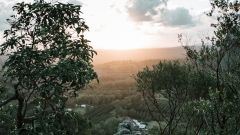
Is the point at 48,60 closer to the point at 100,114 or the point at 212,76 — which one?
the point at 212,76

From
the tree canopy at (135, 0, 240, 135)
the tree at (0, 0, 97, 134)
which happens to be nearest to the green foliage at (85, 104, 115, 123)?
the tree canopy at (135, 0, 240, 135)

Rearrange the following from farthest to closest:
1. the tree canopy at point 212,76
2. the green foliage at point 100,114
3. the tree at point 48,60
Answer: the green foliage at point 100,114
the tree canopy at point 212,76
the tree at point 48,60

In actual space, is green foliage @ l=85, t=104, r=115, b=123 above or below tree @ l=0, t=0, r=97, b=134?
below

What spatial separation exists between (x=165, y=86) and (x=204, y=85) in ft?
15.6

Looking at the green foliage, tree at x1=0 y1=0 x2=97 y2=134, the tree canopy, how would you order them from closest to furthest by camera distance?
1. tree at x1=0 y1=0 x2=97 y2=134
2. the tree canopy
3. the green foliage

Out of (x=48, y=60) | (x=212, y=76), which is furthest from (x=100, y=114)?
(x=48, y=60)

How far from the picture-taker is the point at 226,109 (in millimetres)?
17219

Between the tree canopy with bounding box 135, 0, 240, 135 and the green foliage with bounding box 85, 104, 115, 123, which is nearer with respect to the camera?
the tree canopy with bounding box 135, 0, 240, 135

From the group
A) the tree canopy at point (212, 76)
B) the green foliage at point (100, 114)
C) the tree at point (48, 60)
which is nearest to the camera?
the tree at point (48, 60)

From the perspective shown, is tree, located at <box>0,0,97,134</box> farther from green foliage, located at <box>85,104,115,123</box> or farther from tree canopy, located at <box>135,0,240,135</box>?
green foliage, located at <box>85,104,115,123</box>

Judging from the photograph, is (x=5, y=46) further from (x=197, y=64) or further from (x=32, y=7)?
(x=197, y=64)

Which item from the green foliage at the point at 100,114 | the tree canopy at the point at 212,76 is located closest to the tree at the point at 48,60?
the tree canopy at the point at 212,76

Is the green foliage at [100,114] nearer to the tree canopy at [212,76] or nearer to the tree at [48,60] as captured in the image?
the tree canopy at [212,76]

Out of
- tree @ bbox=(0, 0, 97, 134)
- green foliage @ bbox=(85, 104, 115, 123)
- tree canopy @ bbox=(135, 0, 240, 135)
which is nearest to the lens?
tree @ bbox=(0, 0, 97, 134)
